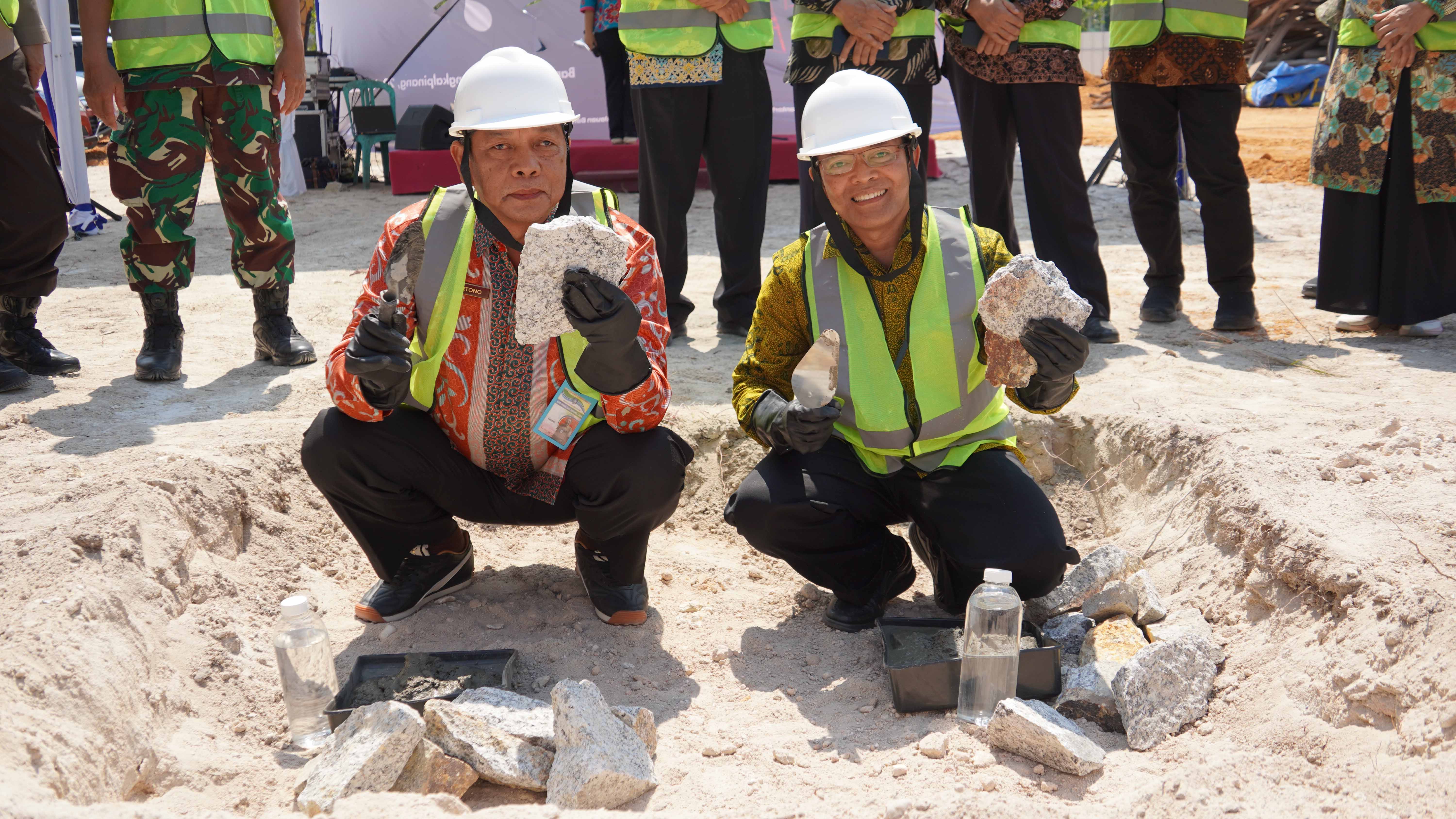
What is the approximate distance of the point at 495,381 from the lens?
9.26ft

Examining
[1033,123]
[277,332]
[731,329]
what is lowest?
[731,329]

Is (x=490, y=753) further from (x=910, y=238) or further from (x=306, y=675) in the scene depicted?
(x=910, y=238)

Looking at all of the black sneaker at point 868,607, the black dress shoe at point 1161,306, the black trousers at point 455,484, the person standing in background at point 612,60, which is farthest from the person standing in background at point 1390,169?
the person standing in background at point 612,60

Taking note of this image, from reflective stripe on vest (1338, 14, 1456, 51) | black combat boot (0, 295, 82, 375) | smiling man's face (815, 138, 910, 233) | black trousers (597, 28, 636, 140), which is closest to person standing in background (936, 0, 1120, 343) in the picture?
reflective stripe on vest (1338, 14, 1456, 51)

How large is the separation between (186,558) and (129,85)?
→ 197cm

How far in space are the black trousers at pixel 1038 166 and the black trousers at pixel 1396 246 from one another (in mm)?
1046

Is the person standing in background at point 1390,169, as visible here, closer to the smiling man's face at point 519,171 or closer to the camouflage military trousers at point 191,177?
the smiling man's face at point 519,171

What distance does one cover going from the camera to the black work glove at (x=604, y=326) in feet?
8.05

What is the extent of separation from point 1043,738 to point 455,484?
5.15 ft

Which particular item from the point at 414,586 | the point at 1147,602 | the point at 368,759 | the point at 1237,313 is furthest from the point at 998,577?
the point at 1237,313

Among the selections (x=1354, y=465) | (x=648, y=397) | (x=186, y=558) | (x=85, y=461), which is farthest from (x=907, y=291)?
(x=85, y=461)

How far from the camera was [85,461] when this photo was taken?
3244mm

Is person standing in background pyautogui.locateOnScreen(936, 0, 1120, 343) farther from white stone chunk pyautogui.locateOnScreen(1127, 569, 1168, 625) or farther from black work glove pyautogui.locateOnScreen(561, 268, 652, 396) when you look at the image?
black work glove pyautogui.locateOnScreen(561, 268, 652, 396)

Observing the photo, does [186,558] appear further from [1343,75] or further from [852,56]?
[1343,75]
